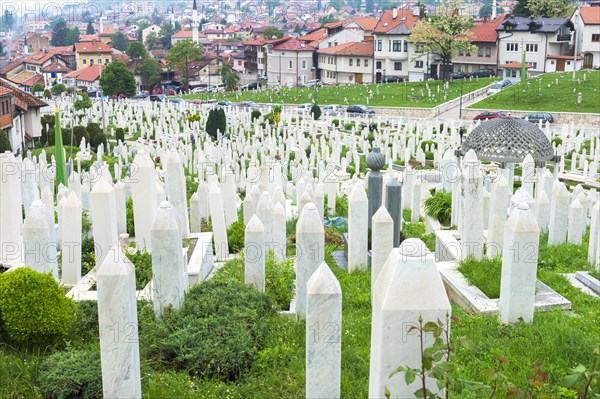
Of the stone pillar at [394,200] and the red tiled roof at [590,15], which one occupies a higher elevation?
the red tiled roof at [590,15]

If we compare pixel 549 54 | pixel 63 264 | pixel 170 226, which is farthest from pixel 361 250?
pixel 549 54

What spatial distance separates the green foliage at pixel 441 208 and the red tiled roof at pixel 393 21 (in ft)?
192

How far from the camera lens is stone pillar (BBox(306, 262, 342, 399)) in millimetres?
5508

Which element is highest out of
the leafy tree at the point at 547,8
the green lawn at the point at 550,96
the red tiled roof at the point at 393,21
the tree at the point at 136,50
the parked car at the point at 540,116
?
the leafy tree at the point at 547,8

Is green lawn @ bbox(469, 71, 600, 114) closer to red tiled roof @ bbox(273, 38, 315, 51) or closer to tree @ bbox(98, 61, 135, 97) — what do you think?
tree @ bbox(98, 61, 135, 97)

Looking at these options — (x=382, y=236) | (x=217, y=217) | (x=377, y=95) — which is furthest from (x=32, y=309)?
(x=377, y=95)

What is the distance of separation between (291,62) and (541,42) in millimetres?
29405

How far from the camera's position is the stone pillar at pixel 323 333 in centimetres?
551

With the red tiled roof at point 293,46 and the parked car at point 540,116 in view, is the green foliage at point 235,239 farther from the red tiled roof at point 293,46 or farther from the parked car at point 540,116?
the red tiled roof at point 293,46

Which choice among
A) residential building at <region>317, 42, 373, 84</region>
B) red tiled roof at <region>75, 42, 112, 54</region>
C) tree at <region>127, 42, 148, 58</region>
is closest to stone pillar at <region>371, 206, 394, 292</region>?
residential building at <region>317, 42, 373, 84</region>

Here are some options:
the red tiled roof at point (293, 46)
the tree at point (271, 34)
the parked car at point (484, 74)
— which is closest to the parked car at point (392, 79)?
the parked car at point (484, 74)

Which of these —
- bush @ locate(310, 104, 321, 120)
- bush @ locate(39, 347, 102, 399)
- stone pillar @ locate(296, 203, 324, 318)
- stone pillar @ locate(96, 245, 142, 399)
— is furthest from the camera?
bush @ locate(310, 104, 321, 120)

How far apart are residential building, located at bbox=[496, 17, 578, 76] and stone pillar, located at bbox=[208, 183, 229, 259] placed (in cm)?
5557

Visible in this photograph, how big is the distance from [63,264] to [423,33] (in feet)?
178
